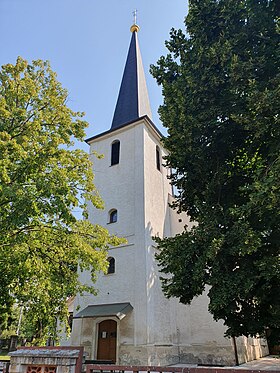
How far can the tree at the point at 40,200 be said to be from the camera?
26.3 ft

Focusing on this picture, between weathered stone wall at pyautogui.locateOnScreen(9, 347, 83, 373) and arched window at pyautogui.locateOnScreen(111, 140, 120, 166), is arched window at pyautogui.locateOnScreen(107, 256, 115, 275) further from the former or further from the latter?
weathered stone wall at pyautogui.locateOnScreen(9, 347, 83, 373)

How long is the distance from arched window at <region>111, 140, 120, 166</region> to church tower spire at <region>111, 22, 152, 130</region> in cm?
115

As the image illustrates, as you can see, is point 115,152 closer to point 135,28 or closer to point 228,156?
point 228,156

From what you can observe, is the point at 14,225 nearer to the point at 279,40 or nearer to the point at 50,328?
the point at 50,328

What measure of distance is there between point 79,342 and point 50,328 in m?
5.28

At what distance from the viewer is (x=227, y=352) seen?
15633 millimetres

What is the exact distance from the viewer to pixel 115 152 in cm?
1998

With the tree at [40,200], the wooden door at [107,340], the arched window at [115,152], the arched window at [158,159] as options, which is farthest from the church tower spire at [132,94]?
the wooden door at [107,340]

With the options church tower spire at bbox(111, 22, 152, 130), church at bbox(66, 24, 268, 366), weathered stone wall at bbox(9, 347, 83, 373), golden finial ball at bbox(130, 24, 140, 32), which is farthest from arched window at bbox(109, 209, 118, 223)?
golden finial ball at bbox(130, 24, 140, 32)

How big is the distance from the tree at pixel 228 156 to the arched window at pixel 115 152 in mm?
9667

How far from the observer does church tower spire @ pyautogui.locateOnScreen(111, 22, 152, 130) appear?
21062 mm

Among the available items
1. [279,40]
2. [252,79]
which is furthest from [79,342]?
[279,40]

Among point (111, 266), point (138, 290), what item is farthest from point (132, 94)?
point (138, 290)

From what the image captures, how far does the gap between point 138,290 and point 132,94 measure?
14.5 meters
